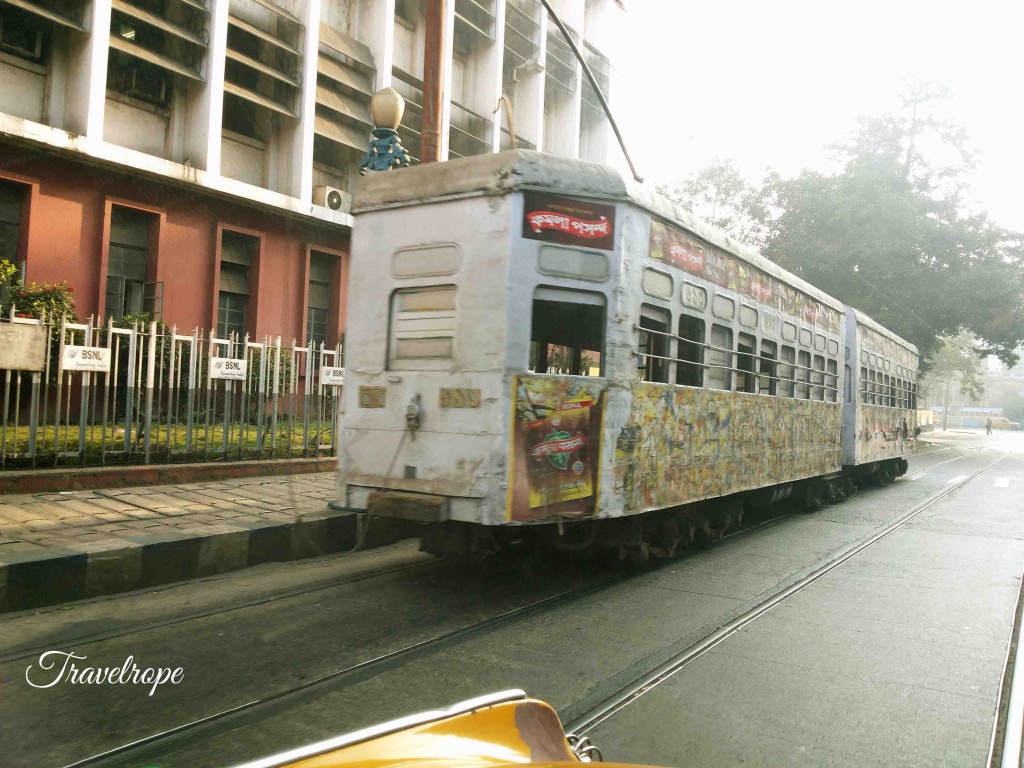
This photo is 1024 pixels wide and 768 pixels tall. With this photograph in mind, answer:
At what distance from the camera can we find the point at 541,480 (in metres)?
5.49

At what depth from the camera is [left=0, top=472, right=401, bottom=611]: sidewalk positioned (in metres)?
5.27

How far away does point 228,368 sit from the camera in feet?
30.4

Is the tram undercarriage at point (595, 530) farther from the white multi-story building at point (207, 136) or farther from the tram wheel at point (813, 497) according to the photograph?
the white multi-story building at point (207, 136)

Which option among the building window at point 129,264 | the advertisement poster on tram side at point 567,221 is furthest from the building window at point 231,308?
the advertisement poster on tram side at point 567,221

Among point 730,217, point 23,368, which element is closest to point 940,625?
point 23,368

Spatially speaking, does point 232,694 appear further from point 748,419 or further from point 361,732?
point 748,419

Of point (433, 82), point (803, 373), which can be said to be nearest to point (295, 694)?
point (433, 82)

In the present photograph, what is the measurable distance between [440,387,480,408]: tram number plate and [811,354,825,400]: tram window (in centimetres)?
668

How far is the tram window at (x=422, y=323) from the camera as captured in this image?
5742 mm

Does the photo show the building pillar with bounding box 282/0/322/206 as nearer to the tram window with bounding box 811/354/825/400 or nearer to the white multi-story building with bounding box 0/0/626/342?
the white multi-story building with bounding box 0/0/626/342

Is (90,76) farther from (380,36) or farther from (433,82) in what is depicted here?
(433,82)

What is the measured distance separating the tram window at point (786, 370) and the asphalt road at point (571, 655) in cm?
262

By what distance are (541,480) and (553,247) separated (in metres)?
1.69

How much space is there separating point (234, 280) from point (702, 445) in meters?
11.0
